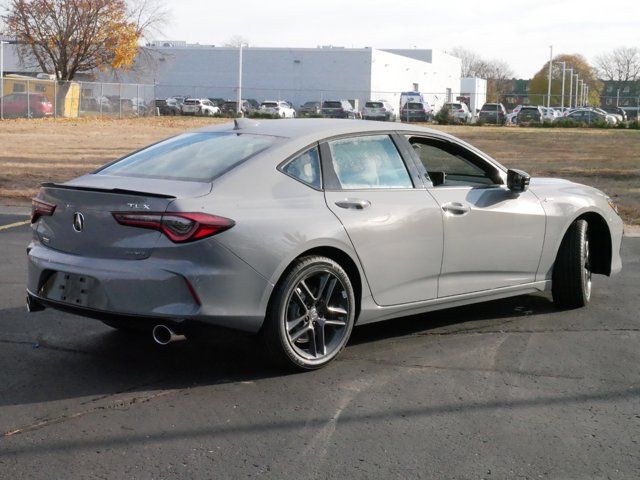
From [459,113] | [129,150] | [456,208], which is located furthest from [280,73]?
[456,208]

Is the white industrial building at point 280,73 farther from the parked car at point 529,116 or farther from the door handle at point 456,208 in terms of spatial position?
the door handle at point 456,208

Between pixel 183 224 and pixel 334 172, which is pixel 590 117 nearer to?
pixel 334 172

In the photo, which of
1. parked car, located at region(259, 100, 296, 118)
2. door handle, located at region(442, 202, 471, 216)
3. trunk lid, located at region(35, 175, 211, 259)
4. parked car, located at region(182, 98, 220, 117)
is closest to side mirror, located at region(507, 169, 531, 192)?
door handle, located at region(442, 202, 471, 216)

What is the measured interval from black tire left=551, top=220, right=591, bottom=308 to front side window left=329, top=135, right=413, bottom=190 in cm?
167

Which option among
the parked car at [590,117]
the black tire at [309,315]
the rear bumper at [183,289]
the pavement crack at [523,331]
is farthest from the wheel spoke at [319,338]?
the parked car at [590,117]

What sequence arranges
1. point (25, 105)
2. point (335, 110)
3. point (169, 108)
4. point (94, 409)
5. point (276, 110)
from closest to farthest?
1. point (94, 409)
2. point (25, 105)
3. point (335, 110)
4. point (276, 110)
5. point (169, 108)

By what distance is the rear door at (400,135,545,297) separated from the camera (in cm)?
642

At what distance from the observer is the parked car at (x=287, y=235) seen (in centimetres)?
514

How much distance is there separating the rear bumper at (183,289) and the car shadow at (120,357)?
0.16m

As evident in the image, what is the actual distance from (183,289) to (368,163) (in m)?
1.68

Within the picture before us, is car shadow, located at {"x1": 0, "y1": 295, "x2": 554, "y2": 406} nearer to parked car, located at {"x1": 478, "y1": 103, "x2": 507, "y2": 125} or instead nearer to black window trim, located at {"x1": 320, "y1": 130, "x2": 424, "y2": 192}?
black window trim, located at {"x1": 320, "y1": 130, "x2": 424, "y2": 192}

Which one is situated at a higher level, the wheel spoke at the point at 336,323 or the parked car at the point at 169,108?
the parked car at the point at 169,108

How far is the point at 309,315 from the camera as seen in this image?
220 inches

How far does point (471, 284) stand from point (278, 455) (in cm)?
269
